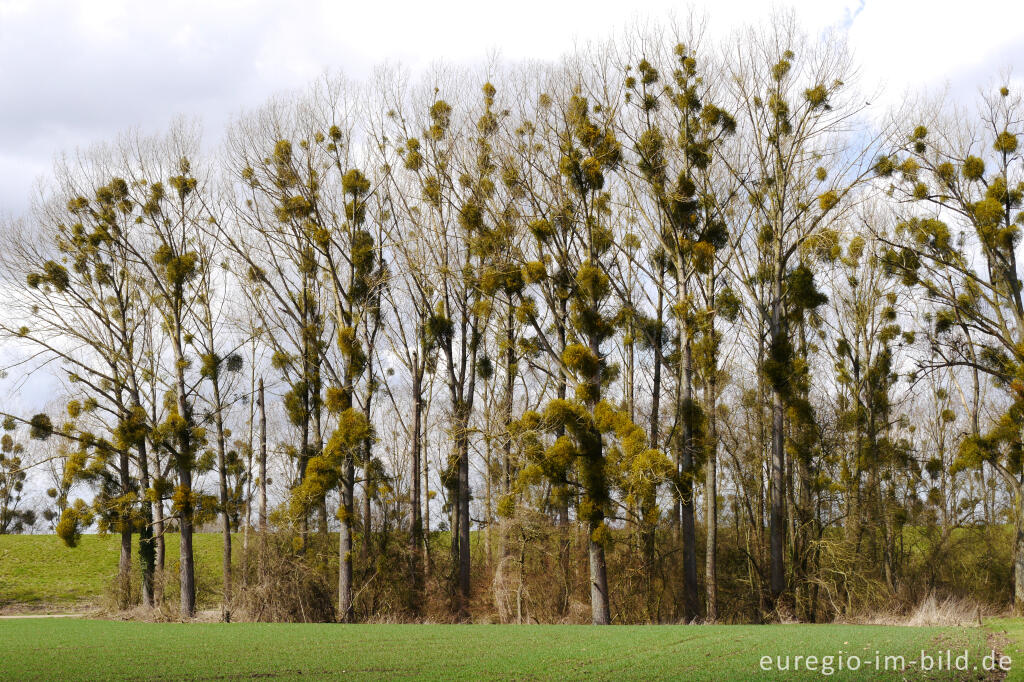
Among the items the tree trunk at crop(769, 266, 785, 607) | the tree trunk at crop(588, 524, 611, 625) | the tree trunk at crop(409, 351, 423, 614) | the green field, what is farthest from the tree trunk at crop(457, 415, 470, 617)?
the tree trunk at crop(769, 266, 785, 607)

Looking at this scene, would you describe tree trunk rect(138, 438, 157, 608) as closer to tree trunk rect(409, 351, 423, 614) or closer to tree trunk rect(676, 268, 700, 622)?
tree trunk rect(409, 351, 423, 614)

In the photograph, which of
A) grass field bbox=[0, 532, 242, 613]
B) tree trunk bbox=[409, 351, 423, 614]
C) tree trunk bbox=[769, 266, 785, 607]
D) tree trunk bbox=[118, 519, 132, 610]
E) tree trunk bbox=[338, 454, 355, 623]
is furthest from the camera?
grass field bbox=[0, 532, 242, 613]

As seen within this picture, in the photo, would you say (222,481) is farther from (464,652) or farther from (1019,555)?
(1019,555)

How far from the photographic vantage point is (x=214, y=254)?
28.3 metres

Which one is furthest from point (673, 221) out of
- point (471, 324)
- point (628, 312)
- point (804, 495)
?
point (804, 495)

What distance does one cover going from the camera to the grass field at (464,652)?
9.64 m

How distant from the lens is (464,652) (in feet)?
39.0

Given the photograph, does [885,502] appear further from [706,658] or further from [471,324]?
[706,658]

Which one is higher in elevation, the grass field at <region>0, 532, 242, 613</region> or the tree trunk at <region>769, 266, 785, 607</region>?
the tree trunk at <region>769, 266, 785, 607</region>

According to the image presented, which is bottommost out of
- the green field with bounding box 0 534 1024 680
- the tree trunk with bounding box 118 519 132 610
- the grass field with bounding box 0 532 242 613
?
the grass field with bounding box 0 532 242 613

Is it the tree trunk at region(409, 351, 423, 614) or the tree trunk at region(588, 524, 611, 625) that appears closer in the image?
the tree trunk at region(588, 524, 611, 625)

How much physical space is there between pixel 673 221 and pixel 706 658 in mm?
14598

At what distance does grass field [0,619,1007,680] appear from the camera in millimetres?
9641

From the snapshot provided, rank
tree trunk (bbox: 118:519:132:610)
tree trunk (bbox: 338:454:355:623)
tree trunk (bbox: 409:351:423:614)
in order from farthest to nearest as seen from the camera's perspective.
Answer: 1. tree trunk (bbox: 118:519:132:610)
2. tree trunk (bbox: 409:351:423:614)
3. tree trunk (bbox: 338:454:355:623)
